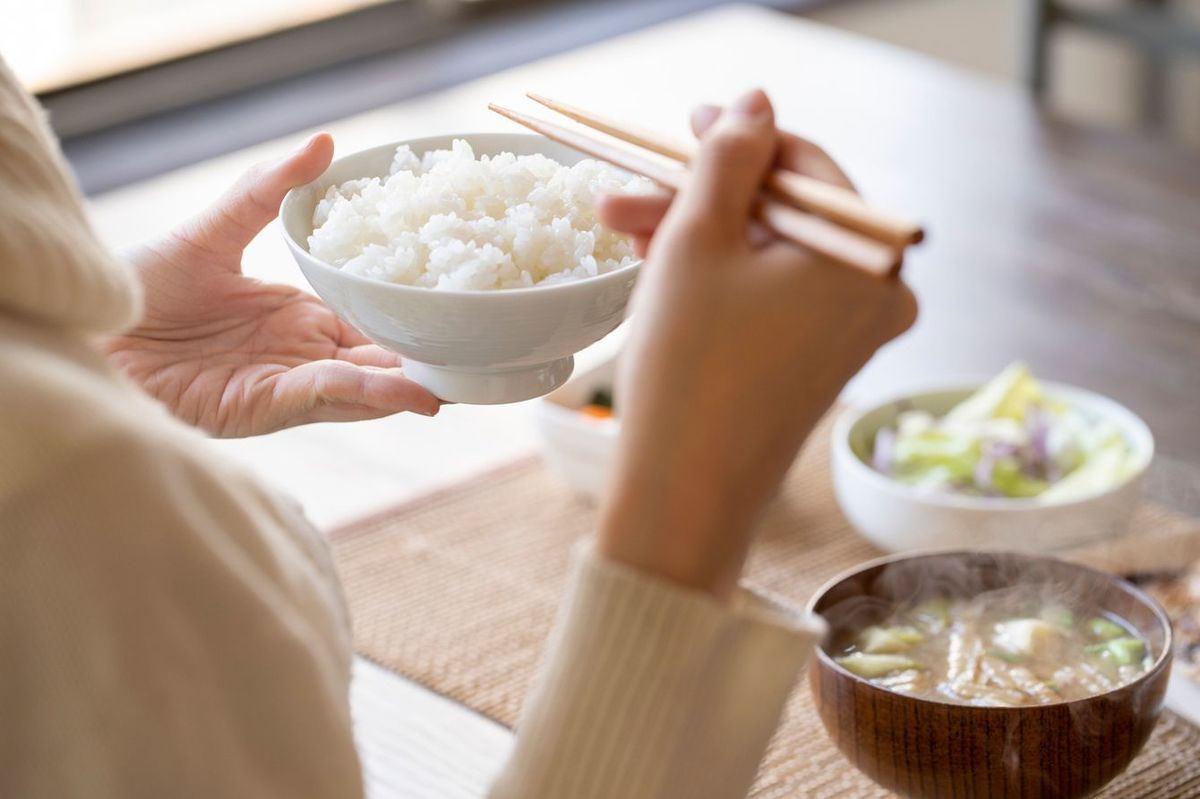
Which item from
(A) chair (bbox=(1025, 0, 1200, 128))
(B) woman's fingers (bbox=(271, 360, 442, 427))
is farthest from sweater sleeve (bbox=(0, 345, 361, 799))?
(A) chair (bbox=(1025, 0, 1200, 128))

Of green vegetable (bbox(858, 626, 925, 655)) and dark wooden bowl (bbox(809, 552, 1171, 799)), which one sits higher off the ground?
dark wooden bowl (bbox(809, 552, 1171, 799))

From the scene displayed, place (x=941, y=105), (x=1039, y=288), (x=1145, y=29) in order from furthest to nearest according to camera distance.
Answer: (x=1145, y=29) → (x=941, y=105) → (x=1039, y=288)

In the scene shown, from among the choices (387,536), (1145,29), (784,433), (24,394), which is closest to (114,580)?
(24,394)

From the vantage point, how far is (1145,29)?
3750 millimetres

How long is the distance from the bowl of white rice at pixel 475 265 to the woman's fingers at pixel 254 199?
2 cm

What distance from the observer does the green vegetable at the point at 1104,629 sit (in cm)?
105

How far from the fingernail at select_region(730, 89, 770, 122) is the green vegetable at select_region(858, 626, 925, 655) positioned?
0.46m

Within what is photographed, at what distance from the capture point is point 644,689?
70cm

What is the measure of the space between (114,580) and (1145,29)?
369 centimetres

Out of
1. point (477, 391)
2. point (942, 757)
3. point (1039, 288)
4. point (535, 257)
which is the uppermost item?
point (535, 257)

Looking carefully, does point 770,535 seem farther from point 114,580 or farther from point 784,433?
point 114,580

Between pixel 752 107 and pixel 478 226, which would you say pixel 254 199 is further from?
pixel 752 107

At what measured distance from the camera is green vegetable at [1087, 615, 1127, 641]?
1.05 meters

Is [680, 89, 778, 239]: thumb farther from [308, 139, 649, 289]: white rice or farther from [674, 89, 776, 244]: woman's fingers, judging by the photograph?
[308, 139, 649, 289]: white rice
